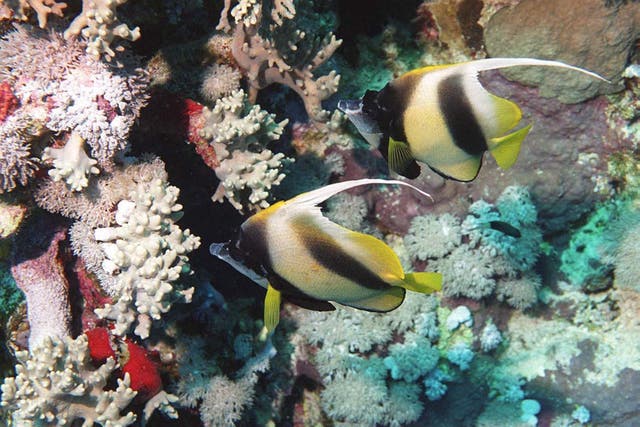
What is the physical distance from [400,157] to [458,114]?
0.97 feet

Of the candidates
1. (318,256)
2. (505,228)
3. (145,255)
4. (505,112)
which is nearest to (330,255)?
(318,256)

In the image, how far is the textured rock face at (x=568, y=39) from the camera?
366cm

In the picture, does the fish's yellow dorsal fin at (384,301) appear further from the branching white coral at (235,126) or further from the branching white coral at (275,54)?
the branching white coral at (275,54)

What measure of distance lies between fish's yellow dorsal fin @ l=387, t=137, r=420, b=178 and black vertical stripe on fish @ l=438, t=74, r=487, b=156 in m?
0.20

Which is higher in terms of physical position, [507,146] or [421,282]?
[507,146]

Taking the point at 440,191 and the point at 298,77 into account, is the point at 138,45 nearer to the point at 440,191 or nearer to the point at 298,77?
the point at 298,77

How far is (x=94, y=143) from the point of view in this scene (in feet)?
8.43

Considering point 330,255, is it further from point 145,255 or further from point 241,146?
point 241,146

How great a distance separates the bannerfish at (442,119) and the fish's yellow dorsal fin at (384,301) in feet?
1.87

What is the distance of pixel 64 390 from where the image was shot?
8.44ft

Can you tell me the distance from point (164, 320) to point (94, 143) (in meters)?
1.28

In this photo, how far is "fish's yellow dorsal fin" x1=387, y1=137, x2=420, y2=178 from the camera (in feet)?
6.67

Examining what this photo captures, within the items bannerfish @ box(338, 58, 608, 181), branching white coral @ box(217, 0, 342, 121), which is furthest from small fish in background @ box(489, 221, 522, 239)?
bannerfish @ box(338, 58, 608, 181)

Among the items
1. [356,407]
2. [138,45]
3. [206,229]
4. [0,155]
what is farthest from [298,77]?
[356,407]
